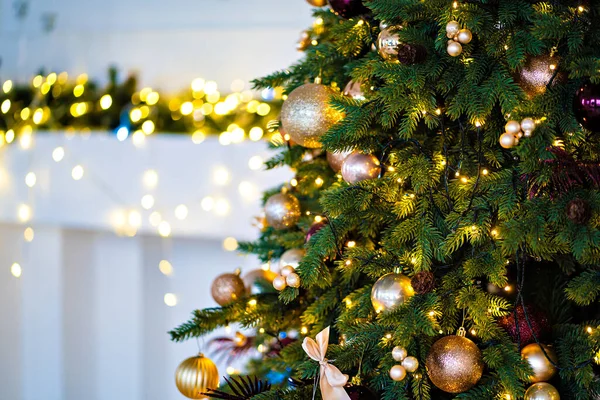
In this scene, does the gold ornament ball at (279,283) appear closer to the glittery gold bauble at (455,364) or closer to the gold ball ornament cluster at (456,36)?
the glittery gold bauble at (455,364)

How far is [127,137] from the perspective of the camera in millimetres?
2043

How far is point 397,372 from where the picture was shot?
2.56ft

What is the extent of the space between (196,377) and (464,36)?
0.74 metres

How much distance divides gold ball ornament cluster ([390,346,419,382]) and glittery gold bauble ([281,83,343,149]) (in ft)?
1.08

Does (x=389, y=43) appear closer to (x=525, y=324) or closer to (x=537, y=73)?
(x=537, y=73)

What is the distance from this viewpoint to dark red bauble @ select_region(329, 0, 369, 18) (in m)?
0.96

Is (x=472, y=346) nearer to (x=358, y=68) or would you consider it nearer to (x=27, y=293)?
(x=358, y=68)

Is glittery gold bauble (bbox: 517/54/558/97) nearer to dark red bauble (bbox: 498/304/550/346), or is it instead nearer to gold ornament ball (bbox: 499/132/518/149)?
gold ornament ball (bbox: 499/132/518/149)

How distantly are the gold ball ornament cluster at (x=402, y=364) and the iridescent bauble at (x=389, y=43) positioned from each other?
388 millimetres

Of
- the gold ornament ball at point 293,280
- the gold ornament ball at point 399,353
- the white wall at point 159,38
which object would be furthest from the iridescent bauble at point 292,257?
the white wall at point 159,38

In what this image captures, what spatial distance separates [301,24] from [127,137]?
68 centimetres

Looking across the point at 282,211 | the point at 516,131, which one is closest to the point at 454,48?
the point at 516,131

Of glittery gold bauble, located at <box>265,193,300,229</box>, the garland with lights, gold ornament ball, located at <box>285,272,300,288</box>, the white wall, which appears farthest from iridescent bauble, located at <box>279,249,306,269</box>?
the white wall

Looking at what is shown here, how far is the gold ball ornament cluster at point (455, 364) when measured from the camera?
78 cm
